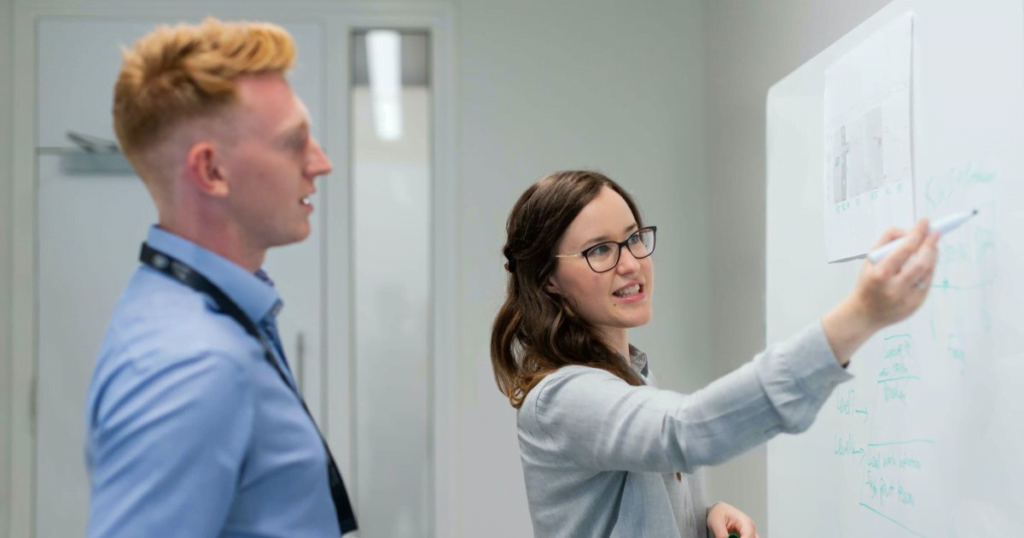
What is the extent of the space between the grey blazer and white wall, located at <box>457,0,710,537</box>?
1.70 metres

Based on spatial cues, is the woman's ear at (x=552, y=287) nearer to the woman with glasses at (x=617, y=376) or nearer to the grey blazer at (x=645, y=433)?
the woman with glasses at (x=617, y=376)

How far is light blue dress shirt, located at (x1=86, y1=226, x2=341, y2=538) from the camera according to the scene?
833mm

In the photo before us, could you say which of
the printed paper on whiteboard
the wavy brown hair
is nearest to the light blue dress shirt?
the wavy brown hair

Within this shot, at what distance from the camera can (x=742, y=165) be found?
9.37 ft

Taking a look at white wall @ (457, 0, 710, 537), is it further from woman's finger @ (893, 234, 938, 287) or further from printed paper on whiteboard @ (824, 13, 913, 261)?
woman's finger @ (893, 234, 938, 287)

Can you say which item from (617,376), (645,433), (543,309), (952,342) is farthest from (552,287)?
(952,342)

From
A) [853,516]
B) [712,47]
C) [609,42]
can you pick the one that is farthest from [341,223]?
[853,516]

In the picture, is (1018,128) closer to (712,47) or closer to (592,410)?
(592,410)

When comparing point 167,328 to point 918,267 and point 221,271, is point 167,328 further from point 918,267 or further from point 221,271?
point 918,267

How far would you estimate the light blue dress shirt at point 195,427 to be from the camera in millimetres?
833

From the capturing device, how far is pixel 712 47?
3180 mm

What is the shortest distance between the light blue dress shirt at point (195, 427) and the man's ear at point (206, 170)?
0.06 meters

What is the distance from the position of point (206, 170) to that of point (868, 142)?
1.09 m

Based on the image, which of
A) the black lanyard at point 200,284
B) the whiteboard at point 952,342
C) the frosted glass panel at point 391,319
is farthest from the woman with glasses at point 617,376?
the frosted glass panel at point 391,319
